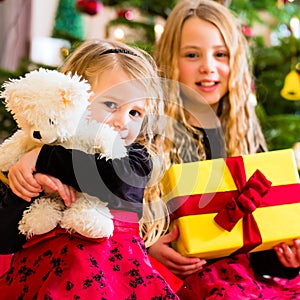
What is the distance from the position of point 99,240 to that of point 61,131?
0.63 feet

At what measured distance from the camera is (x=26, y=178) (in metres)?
0.98

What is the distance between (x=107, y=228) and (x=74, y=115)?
0.19 metres

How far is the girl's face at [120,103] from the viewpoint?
3.51 ft

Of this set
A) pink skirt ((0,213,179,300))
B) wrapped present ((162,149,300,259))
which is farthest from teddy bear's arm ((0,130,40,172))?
wrapped present ((162,149,300,259))

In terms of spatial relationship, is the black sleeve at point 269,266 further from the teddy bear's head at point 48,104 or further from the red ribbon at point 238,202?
the teddy bear's head at point 48,104

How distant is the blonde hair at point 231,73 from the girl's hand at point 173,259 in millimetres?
334

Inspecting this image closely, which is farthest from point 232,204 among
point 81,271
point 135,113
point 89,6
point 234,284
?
point 89,6

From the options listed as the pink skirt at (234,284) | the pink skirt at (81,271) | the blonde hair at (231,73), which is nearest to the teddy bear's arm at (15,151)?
the pink skirt at (81,271)

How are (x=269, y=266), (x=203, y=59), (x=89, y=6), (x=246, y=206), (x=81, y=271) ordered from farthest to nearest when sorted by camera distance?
1. (x=89, y=6)
2. (x=203, y=59)
3. (x=269, y=266)
4. (x=246, y=206)
5. (x=81, y=271)

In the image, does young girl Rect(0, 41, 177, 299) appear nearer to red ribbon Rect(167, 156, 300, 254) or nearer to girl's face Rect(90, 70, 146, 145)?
girl's face Rect(90, 70, 146, 145)

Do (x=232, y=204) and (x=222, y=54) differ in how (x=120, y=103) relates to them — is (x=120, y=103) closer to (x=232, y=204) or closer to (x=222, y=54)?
(x=232, y=204)

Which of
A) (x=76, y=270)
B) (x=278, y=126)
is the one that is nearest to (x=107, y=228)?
(x=76, y=270)

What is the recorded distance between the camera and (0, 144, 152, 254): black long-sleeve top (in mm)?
970

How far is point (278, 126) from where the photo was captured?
2.14m
